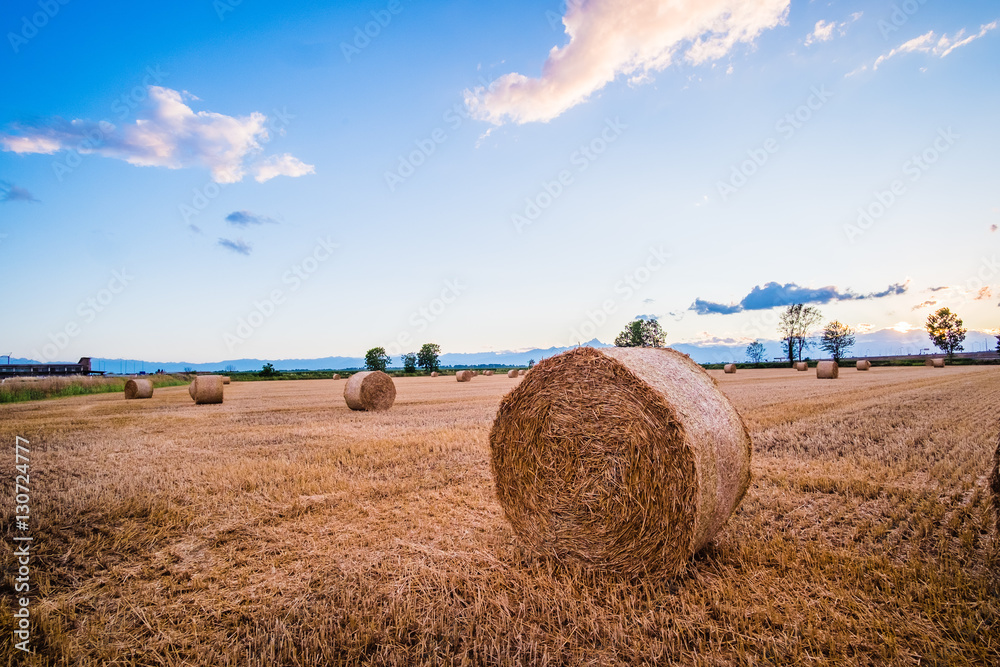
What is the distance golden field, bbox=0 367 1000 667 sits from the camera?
2.91 m

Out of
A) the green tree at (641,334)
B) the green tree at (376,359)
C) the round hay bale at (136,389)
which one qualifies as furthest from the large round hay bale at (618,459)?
the green tree at (376,359)

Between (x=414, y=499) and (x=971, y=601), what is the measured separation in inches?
190

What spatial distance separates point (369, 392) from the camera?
16.0 meters

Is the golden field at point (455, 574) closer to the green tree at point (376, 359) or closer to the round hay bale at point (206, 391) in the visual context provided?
the round hay bale at point (206, 391)

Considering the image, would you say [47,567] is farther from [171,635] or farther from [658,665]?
[658,665]

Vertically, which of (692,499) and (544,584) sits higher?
(692,499)

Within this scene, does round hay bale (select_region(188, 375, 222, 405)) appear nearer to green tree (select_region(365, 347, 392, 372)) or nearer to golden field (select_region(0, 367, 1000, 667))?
golden field (select_region(0, 367, 1000, 667))

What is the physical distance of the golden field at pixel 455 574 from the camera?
9.55ft

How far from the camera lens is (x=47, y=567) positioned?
4.03 metres

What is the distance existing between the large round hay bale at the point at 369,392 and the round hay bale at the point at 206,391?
6589 mm

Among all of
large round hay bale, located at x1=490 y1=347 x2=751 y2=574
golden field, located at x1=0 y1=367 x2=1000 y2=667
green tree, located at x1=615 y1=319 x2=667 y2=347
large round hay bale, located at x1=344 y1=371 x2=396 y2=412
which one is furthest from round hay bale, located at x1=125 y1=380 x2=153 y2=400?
green tree, located at x1=615 y1=319 x2=667 y2=347

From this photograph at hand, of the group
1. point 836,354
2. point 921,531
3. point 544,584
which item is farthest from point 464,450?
point 836,354

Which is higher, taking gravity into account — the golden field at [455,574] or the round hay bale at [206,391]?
the round hay bale at [206,391]

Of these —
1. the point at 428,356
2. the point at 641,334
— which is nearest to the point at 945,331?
the point at 641,334
